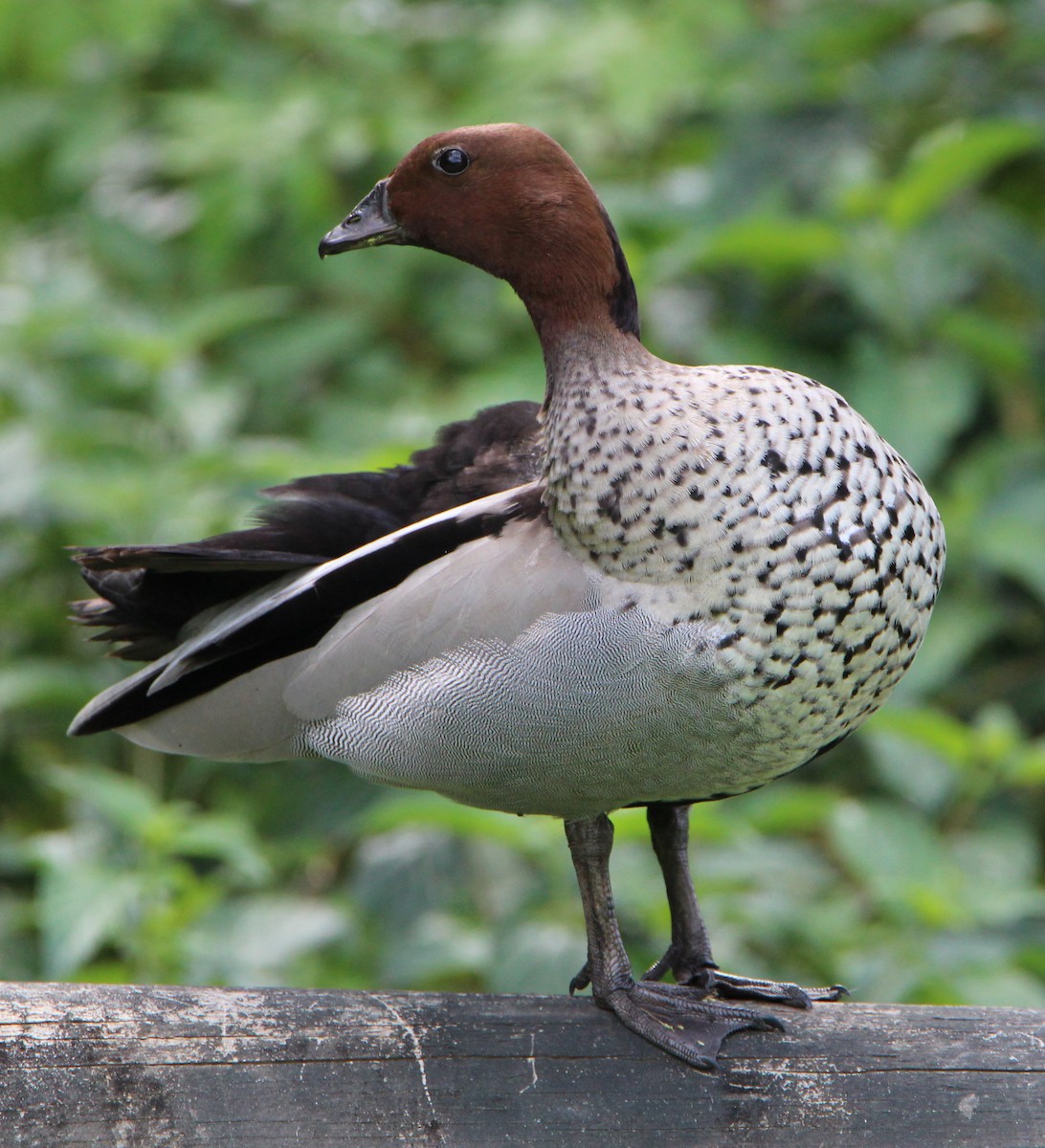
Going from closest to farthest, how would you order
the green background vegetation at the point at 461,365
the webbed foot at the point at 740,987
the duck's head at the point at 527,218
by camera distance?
the duck's head at the point at 527,218 → the webbed foot at the point at 740,987 → the green background vegetation at the point at 461,365

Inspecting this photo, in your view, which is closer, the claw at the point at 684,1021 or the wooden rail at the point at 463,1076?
the wooden rail at the point at 463,1076

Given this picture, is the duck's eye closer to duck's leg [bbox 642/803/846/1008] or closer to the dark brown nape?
the dark brown nape

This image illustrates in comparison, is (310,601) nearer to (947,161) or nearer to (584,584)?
(584,584)

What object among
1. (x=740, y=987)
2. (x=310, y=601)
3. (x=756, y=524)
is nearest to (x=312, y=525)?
(x=310, y=601)

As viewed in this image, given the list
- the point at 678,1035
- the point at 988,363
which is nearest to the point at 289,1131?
the point at 678,1035

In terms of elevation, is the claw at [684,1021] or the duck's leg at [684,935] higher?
the duck's leg at [684,935]

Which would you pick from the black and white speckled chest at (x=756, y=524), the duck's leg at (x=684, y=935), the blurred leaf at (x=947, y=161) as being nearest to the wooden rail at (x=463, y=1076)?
the duck's leg at (x=684, y=935)

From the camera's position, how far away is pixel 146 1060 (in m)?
1.57

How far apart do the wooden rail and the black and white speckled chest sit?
0.34 metres

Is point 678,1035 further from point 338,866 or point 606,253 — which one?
point 338,866

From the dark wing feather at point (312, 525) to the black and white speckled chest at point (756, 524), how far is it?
0.54 feet

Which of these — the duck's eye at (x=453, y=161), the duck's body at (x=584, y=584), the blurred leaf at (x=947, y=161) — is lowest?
the duck's body at (x=584, y=584)

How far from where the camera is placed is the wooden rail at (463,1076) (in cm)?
155

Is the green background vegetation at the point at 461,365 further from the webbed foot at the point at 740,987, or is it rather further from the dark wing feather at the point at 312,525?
the dark wing feather at the point at 312,525
